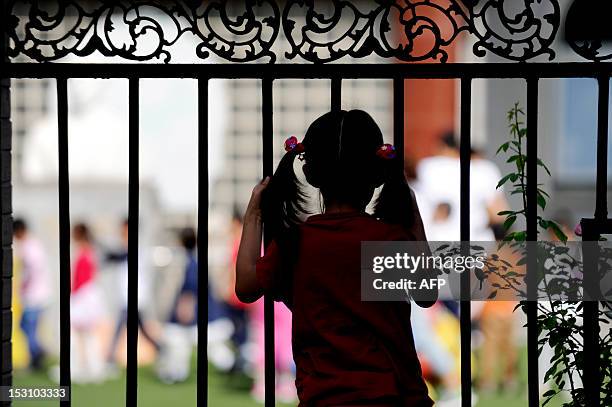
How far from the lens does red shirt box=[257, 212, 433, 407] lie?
3152 millimetres

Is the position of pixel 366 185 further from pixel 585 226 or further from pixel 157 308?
pixel 157 308

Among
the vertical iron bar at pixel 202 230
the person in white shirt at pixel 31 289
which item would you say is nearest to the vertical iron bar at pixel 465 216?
the vertical iron bar at pixel 202 230

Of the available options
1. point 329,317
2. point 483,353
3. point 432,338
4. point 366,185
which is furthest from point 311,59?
point 483,353

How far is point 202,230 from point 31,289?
273 inches

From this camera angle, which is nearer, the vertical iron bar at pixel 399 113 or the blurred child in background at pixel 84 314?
the vertical iron bar at pixel 399 113

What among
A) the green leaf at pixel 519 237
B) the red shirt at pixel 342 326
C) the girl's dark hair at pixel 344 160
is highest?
the girl's dark hair at pixel 344 160

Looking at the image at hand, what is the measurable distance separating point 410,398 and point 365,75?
1081 millimetres

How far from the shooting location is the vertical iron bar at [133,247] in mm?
3850

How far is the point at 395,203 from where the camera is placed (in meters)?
3.49

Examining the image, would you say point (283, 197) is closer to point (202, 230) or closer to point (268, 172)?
point (268, 172)

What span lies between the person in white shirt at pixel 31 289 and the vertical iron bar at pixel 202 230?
646 centimetres

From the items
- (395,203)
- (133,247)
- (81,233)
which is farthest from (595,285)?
(81,233)

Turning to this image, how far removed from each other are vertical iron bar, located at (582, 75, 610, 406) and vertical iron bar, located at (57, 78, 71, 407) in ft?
5.27

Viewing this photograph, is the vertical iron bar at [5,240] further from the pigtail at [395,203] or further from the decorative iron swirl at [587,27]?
the decorative iron swirl at [587,27]
